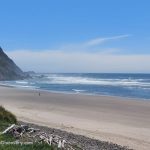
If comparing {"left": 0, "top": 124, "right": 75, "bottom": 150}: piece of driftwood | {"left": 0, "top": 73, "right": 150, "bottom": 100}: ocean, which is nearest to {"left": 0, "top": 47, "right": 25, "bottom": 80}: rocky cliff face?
{"left": 0, "top": 73, "right": 150, "bottom": 100}: ocean

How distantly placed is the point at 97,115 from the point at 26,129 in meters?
13.5

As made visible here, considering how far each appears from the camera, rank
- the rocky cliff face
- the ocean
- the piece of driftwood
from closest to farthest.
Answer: the piece of driftwood, the ocean, the rocky cliff face

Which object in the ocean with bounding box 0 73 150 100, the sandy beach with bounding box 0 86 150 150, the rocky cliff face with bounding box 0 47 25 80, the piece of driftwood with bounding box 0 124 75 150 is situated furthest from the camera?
the rocky cliff face with bounding box 0 47 25 80

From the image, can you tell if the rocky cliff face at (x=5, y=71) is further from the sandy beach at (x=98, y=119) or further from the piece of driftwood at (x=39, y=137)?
the piece of driftwood at (x=39, y=137)

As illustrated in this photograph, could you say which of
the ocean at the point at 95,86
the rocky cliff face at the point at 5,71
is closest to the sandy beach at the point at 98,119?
the ocean at the point at 95,86

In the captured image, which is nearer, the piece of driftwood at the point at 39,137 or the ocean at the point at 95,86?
the piece of driftwood at the point at 39,137

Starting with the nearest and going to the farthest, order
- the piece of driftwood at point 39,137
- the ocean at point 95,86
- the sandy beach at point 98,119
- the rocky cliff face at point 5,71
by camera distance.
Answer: the piece of driftwood at point 39,137
the sandy beach at point 98,119
the ocean at point 95,86
the rocky cliff face at point 5,71

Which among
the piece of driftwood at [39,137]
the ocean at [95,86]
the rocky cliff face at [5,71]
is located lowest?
the ocean at [95,86]

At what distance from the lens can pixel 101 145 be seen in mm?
13070

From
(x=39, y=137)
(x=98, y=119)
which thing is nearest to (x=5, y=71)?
(x=98, y=119)

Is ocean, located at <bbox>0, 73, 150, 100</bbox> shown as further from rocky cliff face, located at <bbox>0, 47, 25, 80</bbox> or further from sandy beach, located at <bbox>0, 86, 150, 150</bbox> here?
rocky cliff face, located at <bbox>0, 47, 25, 80</bbox>

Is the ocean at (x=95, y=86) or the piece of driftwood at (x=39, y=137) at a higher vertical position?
the piece of driftwood at (x=39, y=137)

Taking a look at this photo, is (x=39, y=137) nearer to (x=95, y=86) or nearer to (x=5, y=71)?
(x=95, y=86)

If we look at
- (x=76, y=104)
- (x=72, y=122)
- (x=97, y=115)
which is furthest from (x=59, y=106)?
(x=72, y=122)
